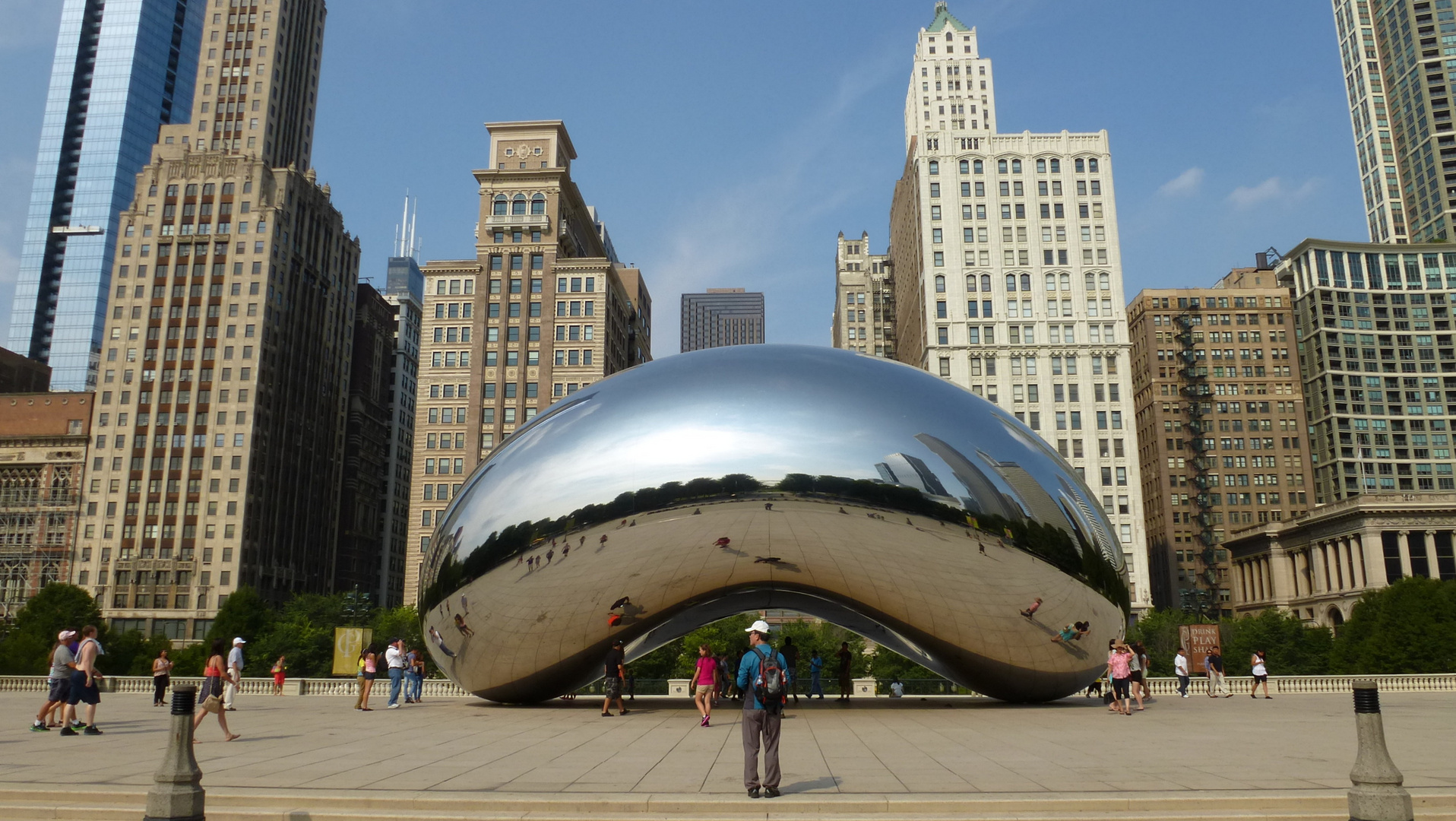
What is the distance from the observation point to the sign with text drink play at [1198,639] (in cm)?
3559

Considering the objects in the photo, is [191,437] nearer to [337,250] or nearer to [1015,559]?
[337,250]

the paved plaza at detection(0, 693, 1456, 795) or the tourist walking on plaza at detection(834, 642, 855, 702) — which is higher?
the tourist walking on plaza at detection(834, 642, 855, 702)

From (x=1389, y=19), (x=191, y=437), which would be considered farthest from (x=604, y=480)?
(x=1389, y=19)

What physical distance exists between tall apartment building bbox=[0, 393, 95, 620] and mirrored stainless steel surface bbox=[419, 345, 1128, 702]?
116 m

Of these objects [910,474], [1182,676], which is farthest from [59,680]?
[1182,676]

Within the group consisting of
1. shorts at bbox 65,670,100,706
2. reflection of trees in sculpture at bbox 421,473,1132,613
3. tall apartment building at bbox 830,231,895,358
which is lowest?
shorts at bbox 65,670,100,706

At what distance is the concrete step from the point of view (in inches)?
316

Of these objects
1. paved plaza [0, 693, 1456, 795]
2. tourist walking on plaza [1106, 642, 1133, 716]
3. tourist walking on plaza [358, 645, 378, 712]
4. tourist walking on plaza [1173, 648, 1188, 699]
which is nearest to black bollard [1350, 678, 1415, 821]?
paved plaza [0, 693, 1456, 795]

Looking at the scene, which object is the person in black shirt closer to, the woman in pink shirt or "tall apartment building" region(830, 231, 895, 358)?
the woman in pink shirt

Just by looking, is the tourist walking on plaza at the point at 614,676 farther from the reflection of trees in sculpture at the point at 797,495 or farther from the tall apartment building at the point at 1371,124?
the tall apartment building at the point at 1371,124

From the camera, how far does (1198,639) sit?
36656mm

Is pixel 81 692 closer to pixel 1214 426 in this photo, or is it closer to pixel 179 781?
pixel 179 781

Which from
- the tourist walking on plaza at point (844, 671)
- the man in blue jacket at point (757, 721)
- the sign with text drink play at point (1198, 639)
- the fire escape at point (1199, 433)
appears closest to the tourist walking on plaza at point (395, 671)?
the tourist walking on plaza at point (844, 671)

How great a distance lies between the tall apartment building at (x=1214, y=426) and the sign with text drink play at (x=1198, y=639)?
97.8 metres
